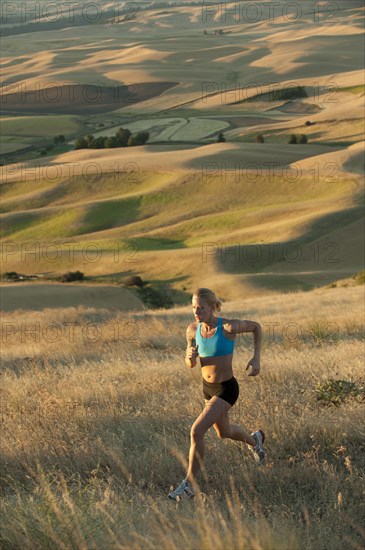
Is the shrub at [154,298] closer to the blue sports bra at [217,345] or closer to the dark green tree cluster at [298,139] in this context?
the blue sports bra at [217,345]

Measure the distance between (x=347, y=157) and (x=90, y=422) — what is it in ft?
204

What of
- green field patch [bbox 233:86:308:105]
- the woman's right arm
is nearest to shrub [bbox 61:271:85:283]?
the woman's right arm

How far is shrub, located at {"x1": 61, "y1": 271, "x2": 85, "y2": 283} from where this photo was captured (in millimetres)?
44925

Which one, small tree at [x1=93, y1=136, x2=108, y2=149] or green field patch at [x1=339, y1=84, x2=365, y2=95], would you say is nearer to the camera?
small tree at [x1=93, y1=136, x2=108, y2=149]

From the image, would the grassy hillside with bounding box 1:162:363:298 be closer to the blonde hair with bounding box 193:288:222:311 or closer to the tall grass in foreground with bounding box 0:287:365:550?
the tall grass in foreground with bounding box 0:287:365:550

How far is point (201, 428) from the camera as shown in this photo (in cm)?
612

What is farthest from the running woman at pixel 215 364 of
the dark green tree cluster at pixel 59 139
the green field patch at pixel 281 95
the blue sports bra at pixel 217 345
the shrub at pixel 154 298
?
the green field patch at pixel 281 95

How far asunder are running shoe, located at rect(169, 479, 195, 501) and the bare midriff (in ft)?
2.93

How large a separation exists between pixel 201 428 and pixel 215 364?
54 cm

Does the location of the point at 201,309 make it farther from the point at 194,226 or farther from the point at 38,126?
the point at 38,126

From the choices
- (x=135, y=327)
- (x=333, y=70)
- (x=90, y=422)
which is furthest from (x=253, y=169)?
(x=333, y=70)

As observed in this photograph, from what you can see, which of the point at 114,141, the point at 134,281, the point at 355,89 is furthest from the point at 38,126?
the point at 134,281

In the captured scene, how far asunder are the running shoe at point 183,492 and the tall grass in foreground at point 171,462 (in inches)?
3.6

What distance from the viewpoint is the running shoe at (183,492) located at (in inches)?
228
